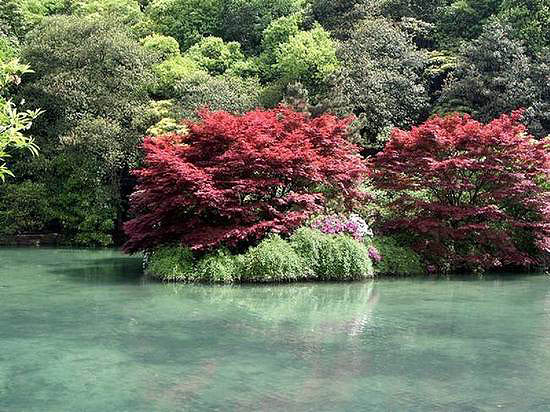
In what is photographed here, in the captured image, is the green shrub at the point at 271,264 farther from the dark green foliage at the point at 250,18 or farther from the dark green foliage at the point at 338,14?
the dark green foliage at the point at 250,18

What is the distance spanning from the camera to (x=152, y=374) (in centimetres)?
657

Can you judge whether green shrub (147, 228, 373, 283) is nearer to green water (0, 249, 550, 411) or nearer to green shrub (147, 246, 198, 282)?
green shrub (147, 246, 198, 282)

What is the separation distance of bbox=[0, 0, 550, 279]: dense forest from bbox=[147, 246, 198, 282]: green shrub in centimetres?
31

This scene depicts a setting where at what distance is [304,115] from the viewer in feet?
57.9

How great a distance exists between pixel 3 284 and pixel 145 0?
29.5 meters

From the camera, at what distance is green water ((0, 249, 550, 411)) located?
5.86m

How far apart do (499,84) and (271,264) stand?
1287 centimetres

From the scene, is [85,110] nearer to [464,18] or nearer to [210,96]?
[210,96]

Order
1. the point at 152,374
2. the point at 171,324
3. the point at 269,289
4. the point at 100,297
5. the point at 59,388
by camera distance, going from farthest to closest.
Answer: the point at 269,289 → the point at 100,297 → the point at 171,324 → the point at 152,374 → the point at 59,388

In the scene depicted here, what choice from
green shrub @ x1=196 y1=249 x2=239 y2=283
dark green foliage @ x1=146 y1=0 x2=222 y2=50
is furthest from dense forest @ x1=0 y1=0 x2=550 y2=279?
dark green foliage @ x1=146 y1=0 x2=222 y2=50

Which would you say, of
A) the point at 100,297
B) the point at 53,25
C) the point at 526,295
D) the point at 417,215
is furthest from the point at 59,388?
the point at 53,25

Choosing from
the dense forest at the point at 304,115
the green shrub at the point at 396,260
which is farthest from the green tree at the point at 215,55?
the green shrub at the point at 396,260

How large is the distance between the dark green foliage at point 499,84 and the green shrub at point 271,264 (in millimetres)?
11257

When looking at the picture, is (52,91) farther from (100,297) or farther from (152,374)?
(152,374)
